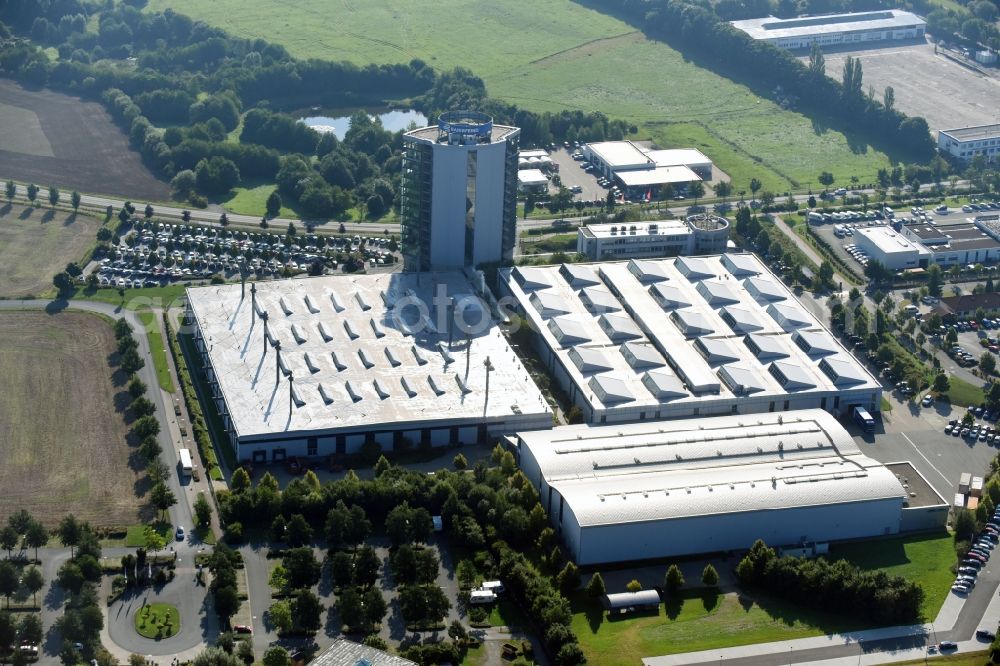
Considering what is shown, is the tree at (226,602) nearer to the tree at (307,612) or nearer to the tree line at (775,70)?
the tree at (307,612)

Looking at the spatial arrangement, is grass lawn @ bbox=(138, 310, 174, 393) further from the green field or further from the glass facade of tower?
the green field

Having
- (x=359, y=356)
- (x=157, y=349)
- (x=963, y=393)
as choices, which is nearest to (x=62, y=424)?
(x=157, y=349)

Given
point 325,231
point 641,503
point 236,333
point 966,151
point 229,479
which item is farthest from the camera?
point 966,151

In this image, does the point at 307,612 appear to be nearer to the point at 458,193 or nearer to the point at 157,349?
the point at 157,349

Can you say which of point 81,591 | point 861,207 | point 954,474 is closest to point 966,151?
point 861,207

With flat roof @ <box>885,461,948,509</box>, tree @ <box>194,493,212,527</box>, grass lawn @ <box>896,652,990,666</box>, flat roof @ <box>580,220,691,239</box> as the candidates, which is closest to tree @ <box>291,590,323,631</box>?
tree @ <box>194,493,212,527</box>

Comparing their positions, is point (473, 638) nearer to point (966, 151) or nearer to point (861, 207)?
point (861, 207)
